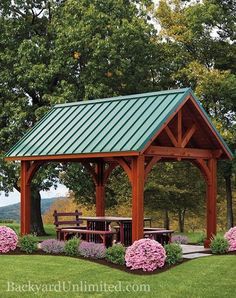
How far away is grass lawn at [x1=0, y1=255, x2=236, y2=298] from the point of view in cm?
1285

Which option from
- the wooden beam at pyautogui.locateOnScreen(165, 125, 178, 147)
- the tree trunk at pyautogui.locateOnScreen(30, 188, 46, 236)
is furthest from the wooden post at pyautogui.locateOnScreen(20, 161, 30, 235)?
the tree trunk at pyautogui.locateOnScreen(30, 188, 46, 236)

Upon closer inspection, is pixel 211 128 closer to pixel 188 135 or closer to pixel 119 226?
pixel 188 135

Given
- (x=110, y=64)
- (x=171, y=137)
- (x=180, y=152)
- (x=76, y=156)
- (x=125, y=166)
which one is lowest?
(x=125, y=166)

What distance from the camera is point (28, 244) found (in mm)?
18359

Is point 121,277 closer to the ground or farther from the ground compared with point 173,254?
closer to the ground

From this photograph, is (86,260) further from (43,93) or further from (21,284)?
(43,93)

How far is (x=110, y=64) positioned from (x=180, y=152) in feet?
33.8

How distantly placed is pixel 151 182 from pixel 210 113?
4613 mm

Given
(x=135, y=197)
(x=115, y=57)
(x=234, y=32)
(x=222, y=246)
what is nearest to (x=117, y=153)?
(x=135, y=197)

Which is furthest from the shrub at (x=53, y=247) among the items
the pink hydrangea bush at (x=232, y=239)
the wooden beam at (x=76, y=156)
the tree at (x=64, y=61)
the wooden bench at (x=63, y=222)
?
the tree at (x=64, y=61)

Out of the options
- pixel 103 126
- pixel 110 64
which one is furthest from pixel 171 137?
pixel 110 64

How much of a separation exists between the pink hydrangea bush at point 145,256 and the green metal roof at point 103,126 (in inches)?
102

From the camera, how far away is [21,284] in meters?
13.5

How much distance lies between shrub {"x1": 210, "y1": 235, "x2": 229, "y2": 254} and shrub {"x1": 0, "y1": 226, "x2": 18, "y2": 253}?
235 inches
